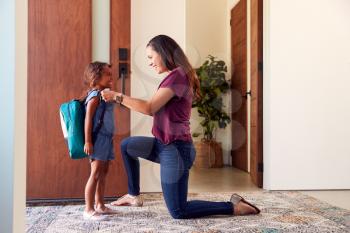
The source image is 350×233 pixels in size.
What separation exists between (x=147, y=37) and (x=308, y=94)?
53.9 inches

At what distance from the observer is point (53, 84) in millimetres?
2496

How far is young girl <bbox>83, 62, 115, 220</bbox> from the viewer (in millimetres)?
2014

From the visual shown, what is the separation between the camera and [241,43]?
15.1 feet

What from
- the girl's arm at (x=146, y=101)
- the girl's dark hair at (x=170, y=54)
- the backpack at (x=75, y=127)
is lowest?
the backpack at (x=75, y=127)

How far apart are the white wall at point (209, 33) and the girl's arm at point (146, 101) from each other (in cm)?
331

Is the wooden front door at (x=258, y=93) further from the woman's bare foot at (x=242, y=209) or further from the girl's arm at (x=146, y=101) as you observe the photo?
the girl's arm at (x=146, y=101)

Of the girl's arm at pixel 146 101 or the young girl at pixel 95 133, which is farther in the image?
the young girl at pixel 95 133

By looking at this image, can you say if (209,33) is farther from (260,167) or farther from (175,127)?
(175,127)

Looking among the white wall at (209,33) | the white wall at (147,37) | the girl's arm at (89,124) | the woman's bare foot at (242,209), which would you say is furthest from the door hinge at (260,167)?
the white wall at (209,33)

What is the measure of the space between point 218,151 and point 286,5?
2.30 metres

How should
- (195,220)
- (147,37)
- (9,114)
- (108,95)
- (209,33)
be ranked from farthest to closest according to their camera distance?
1. (209,33)
2. (147,37)
3. (195,220)
4. (108,95)
5. (9,114)

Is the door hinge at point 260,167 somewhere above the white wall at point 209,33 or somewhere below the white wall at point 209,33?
below

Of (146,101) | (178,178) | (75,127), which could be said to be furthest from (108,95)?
(178,178)

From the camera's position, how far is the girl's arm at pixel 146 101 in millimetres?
1883
